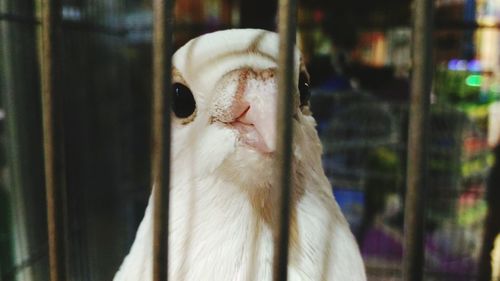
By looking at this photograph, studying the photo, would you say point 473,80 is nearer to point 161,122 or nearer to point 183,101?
point 183,101

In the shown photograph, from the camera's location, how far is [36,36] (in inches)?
35.8

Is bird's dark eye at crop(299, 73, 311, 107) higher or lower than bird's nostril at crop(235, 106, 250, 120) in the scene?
higher

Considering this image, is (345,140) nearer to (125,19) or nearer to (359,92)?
(359,92)

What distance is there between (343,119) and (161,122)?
1.39 metres

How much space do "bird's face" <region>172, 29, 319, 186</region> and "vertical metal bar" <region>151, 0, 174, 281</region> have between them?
0.12m

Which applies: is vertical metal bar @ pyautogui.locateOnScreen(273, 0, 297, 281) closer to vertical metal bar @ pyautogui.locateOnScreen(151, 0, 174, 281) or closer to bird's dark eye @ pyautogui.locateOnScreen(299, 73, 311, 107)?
vertical metal bar @ pyautogui.locateOnScreen(151, 0, 174, 281)

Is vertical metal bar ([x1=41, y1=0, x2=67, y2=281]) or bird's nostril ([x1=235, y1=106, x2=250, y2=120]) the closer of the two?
vertical metal bar ([x1=41, y1=0, x2=67, y2=281])

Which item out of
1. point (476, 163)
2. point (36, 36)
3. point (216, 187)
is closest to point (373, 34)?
point (476, 163)

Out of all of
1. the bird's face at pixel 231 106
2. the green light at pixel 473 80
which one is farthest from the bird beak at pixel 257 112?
the green light at pixel 473 80

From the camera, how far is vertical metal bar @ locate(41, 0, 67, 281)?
1.17 ft

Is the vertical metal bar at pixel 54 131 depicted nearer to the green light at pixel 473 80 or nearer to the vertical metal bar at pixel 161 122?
the vertical metal bar at pixel 161 122

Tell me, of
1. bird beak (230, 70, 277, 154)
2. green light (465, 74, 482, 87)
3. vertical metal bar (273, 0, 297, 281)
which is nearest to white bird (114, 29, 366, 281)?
bird beak (230, 70, 277, 154)

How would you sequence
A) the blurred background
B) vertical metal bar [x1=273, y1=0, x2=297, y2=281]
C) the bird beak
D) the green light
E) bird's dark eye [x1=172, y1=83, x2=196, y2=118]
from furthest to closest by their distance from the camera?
the green light
the blurred background
bird's dark eye [x1=172, y1=83, x2=196, y2=118]
the bird beak
vertical metal bar [x1=273, y1=0, x2=297, y2=281]

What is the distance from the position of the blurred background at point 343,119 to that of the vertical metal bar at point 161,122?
0.64 meters
